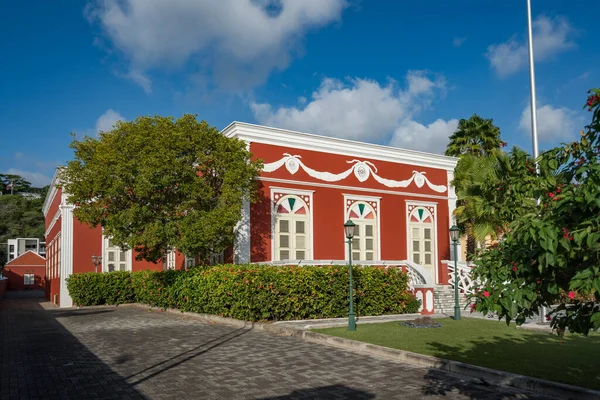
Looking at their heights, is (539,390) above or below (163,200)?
below

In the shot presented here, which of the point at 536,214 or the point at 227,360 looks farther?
the point at 227,360

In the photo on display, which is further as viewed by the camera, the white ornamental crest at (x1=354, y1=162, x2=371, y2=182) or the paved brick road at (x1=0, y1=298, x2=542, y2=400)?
the white ornamental crest at (x1=354, y1=162, x2=371, y2=182)

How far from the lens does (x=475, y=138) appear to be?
28.8 m

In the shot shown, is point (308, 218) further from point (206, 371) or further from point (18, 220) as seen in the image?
point (18, 220)

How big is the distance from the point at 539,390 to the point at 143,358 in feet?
20.5

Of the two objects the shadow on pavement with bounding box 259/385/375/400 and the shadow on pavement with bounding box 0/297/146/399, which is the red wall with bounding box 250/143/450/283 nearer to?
the shadow on pavement with bounding box 0/297/146/399

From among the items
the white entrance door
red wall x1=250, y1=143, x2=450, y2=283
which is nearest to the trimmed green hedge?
red wall x1=250, y1=143, x2=450, y2=283

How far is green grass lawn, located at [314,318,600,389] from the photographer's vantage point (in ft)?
23.8

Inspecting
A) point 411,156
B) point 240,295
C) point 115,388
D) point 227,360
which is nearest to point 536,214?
point 115,388

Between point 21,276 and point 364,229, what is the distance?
48964 millimetres

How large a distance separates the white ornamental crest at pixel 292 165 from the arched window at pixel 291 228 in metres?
0.96

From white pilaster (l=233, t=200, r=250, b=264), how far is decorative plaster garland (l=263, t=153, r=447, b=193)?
1.84 m

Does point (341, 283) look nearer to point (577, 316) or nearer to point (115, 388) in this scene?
point (115, 388)

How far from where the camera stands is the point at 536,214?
390 centimetres
